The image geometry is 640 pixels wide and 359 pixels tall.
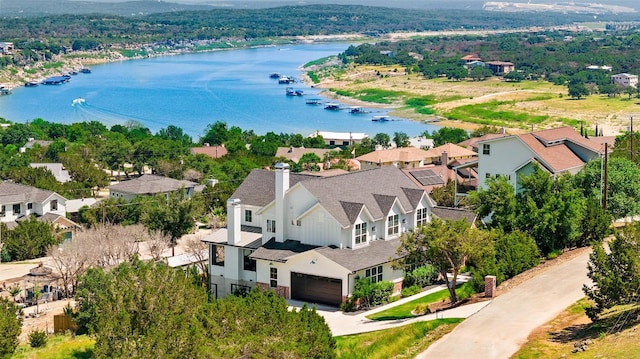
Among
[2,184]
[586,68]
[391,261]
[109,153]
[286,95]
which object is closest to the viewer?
[391,261]

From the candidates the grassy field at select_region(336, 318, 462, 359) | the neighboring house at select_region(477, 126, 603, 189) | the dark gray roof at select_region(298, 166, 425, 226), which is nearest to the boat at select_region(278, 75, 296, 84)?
the neighboring house at select_region(477, 126, 603, 189)

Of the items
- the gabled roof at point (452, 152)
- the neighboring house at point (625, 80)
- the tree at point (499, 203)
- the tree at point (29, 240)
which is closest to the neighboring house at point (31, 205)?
the tree at point (29, 240)

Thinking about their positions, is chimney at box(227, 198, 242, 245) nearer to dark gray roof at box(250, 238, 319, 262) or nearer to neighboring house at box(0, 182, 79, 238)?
dark gray roof at box(250, 238, 319, 262)

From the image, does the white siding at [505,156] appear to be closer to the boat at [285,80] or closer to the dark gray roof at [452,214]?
the dark gray roof at [452,214]

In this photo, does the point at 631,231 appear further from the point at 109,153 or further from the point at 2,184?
the point at 109,153

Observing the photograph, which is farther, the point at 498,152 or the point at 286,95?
the point at 286,95

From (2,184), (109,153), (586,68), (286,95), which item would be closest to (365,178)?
(2,184)
